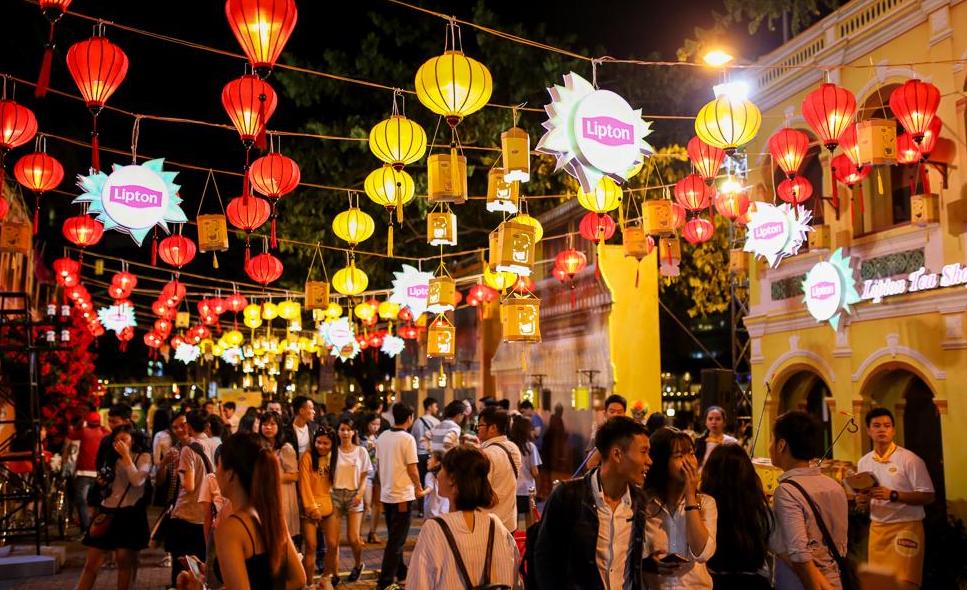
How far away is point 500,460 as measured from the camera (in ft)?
25.9

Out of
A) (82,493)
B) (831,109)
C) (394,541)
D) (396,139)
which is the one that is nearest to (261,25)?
(396,139)

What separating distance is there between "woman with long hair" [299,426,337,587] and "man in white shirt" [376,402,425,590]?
666 millimetres

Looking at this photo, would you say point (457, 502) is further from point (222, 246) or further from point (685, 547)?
point (222, 246)

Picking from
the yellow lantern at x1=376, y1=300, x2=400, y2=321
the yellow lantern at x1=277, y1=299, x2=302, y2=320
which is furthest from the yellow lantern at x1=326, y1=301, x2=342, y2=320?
the yellow lantern at x1=376, y1=300, x2=400, y2=321

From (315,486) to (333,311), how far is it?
12052 millimetres

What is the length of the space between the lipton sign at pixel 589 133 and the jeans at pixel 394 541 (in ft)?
14.6

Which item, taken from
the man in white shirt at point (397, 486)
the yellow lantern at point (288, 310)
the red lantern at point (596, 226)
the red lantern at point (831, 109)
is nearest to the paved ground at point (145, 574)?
the man in white shirt at point (397, 486)

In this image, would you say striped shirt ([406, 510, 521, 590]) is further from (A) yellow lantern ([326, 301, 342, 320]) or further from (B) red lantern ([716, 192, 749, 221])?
(A) yellow lantern ([326, 301, 342, 320])

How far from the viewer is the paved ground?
35.1 feet

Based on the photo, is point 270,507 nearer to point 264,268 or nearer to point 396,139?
point 396,139

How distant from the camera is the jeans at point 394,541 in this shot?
9.88 meters

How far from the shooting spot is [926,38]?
464 inches

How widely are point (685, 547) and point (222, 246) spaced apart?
8.01 metres

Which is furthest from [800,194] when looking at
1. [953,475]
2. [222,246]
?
[222,246]
